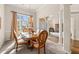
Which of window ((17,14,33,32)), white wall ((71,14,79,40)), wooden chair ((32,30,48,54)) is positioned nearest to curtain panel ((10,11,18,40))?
window ((17,14,33,32))

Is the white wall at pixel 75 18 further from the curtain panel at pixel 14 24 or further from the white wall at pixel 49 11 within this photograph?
the curtain panel at pixel 14 24

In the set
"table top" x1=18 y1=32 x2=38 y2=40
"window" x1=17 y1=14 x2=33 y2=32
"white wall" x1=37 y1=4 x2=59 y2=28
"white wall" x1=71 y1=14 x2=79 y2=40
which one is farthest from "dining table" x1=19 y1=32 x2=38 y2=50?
"white wall" x1=71 y1=14 x2=79 y2=40

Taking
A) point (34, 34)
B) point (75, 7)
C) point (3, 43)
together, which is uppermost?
point (75, 7)

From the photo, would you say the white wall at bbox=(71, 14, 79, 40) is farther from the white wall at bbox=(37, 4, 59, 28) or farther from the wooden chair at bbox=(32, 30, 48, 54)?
the wooden chair at bbox=(32, 30, 48, 54)

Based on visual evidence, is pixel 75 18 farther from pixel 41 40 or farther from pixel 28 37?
pixel 28 37

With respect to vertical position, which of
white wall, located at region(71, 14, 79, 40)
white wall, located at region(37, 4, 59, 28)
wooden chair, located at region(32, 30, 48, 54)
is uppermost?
white wall, located at region(37, 4, 59, 28)

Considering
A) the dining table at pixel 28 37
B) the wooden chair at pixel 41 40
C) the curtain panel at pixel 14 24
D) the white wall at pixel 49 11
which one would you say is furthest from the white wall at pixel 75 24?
the curtain panel at pixel 14 24

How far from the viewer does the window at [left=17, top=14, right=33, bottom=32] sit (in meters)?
2.04

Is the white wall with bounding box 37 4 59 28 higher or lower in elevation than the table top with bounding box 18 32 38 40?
higher

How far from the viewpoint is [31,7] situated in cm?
202

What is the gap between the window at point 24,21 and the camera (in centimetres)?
204
